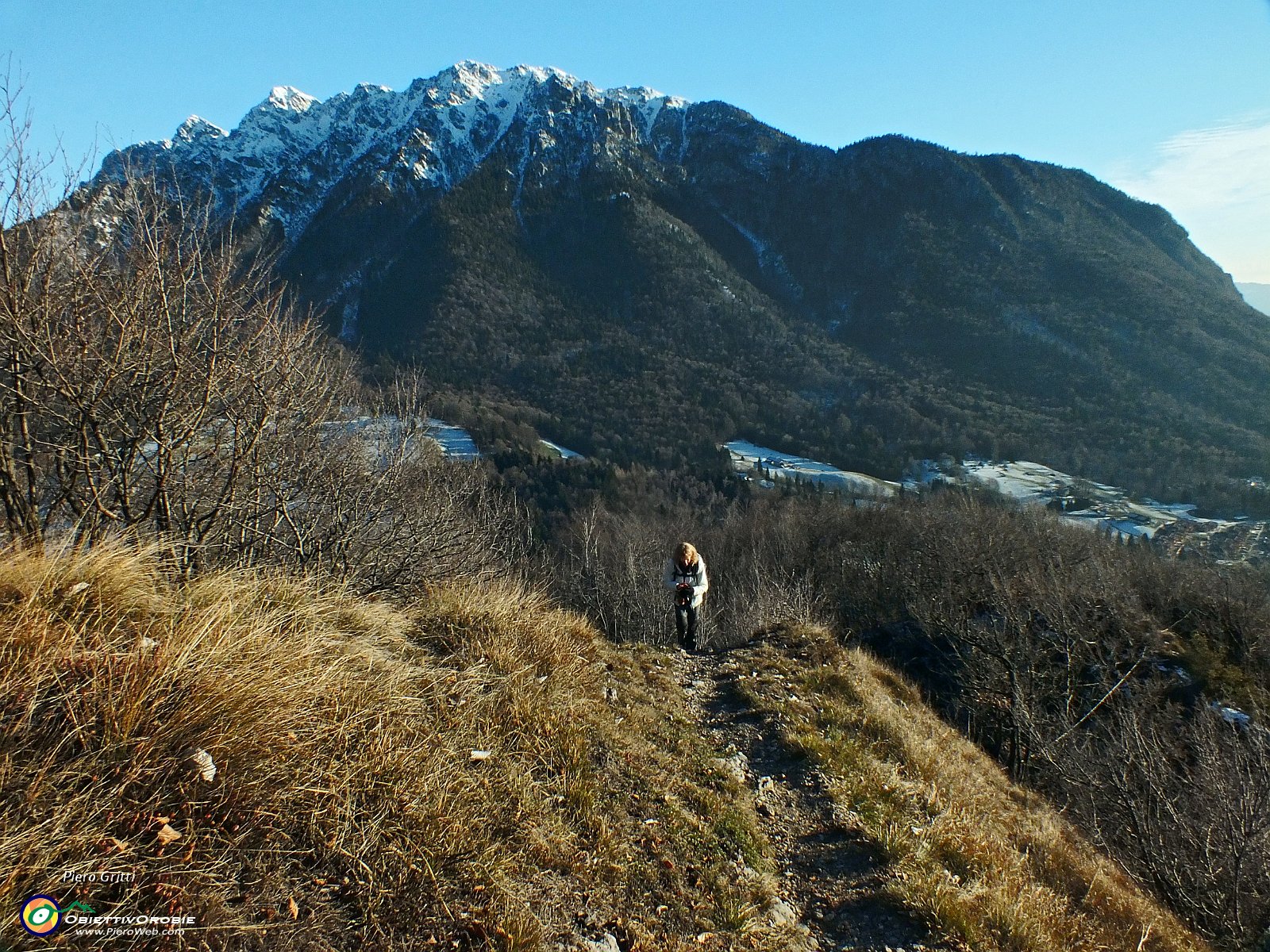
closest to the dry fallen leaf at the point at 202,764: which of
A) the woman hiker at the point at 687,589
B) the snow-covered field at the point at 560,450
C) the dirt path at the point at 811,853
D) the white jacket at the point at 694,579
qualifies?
the dirt path at the point at 811,853

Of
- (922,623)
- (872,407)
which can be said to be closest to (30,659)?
(922,623)

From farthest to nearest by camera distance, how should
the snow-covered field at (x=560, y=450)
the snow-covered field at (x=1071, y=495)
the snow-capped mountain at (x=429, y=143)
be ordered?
the snow-capped mountain at (x=429, y=143) < the snow-covered field at (x=560, y=450) < the snow-covered field at (x=1071, y=495)

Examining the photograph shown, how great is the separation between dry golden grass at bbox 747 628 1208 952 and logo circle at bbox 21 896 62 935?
3.94 m

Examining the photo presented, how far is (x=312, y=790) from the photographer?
2807 mm

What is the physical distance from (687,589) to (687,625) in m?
0.53

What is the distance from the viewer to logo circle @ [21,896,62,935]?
77.0 inches

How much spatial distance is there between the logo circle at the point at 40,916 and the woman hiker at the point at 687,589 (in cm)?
750

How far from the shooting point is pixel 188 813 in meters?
2.51

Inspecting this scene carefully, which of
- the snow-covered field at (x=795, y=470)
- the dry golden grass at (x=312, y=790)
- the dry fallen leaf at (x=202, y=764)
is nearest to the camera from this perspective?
the dry golden grass at (x=312, y=790)

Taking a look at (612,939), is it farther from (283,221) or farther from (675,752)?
(283,221)

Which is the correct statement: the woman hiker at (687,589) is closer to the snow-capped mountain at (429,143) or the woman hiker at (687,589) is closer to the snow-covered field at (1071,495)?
the snow-covered field at (1071,495)

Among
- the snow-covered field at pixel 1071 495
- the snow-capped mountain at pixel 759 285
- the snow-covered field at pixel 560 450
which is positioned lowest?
the snow-covered field at pixel 560 450

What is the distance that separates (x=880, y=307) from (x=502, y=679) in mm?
161270

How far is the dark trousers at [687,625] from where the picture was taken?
359 inches
